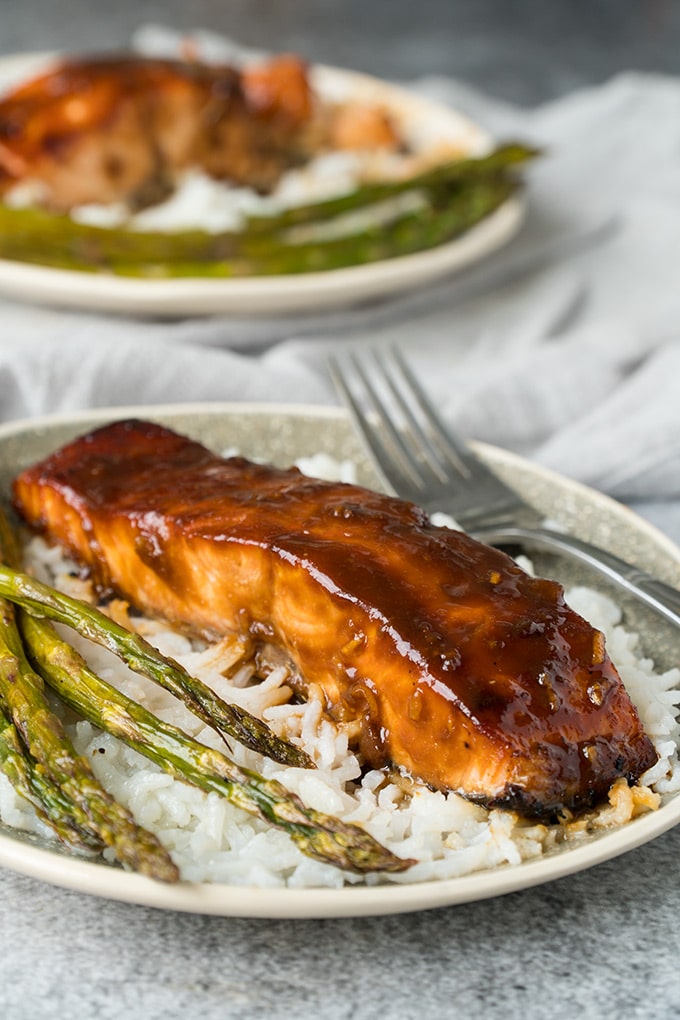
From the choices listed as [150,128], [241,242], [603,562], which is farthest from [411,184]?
[603,562]

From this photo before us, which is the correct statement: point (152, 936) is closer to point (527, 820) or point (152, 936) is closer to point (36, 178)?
point (527, 820)

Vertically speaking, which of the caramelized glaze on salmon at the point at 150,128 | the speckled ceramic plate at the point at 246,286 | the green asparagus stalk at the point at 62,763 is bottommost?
the green asparagus stalk at the point at 62,763

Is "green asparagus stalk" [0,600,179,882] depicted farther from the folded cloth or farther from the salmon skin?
the folded cloth

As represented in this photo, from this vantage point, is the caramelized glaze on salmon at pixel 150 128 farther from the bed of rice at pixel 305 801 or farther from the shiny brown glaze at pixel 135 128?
the bed of rice at pixel 305 801

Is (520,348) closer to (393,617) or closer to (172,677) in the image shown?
(393,617)

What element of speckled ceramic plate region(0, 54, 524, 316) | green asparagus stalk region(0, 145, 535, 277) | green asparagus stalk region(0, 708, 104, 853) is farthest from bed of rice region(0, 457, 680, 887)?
green asparagus stalk region(0, 145, 535, 277)

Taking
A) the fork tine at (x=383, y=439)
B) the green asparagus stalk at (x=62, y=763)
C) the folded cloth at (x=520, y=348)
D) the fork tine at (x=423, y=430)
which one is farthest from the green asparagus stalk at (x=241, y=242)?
the green asparagus stalk at (x=62, y=763)
